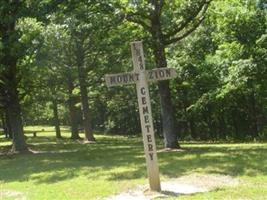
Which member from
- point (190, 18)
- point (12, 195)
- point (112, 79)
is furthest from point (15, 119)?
point (112, 79)

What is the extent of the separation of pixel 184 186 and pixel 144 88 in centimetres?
245

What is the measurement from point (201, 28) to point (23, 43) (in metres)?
21.9

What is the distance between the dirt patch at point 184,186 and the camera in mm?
10059

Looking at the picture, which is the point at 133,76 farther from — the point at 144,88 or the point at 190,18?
the point at 190,18

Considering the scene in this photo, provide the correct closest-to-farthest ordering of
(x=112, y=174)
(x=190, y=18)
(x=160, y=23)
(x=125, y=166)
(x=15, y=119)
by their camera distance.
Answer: (x=112, y=174) < (x=125, y=166) < (x=190, y=18) < (x=160, y=23) < (x=15, y=119)

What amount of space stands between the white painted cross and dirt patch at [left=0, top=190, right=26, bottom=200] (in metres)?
3.03

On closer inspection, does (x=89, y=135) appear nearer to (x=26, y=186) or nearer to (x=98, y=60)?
(x=98, y=60)

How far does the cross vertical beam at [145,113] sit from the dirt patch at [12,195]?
301 cm

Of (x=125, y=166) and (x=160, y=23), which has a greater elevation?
(x=160, y=23)

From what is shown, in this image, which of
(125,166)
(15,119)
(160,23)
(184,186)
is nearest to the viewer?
(184,186)

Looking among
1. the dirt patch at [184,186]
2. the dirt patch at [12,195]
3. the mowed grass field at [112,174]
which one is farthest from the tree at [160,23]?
the dirt patch at [12,195]

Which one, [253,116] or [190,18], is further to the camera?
[253,116]

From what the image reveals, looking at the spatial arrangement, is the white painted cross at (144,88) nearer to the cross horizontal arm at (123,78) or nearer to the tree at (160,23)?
the cross horizontal arm at (123,78)

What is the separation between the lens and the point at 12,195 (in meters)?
11.5
